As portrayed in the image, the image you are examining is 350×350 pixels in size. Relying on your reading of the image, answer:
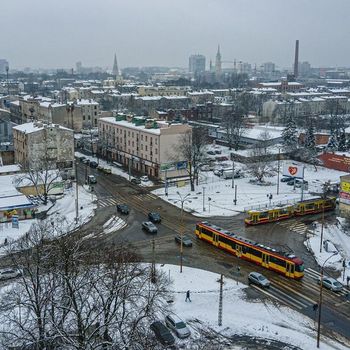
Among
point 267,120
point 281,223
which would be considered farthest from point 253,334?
point 267,120

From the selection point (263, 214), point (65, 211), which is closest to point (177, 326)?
point (263, 214)

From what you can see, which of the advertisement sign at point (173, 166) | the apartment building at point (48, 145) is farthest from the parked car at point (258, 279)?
the apartment building at point (48, 145)

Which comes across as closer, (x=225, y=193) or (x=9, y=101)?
(x=225, y=193)

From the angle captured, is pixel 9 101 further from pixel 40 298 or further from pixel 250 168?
pixel 40 298

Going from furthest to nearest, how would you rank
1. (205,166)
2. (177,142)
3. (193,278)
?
(205,166)
(177,142)
(193,278)

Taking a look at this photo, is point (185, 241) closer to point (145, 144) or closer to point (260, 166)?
point (260, 166)

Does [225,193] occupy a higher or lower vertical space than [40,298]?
lower
